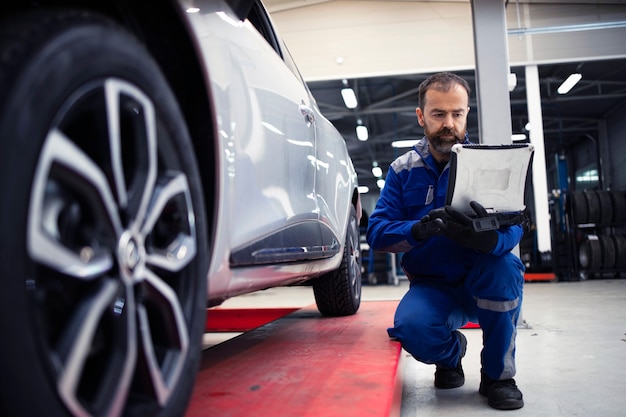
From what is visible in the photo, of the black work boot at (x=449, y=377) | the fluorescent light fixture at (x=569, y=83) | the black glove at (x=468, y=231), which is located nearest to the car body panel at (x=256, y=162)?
the black glove at (x=468, y=231)

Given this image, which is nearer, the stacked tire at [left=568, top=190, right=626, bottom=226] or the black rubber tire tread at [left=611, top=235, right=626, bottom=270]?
the black rubber tire tread at [left=611, top=235, right=626, bottom=270]

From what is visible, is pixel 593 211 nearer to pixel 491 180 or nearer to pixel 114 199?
pixel 491 180

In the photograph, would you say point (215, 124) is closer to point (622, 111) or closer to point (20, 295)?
point (20, 295)

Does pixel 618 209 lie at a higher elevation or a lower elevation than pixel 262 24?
lower

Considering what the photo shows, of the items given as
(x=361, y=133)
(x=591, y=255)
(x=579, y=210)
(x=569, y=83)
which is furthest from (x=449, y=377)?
(x=361, y=133)

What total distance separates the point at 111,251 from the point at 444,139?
1.73m

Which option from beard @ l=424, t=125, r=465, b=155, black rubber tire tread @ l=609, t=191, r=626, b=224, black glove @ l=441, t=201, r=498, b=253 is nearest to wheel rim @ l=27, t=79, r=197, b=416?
black glove @ l=441, t=201, r=498, b=253

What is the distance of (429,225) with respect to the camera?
1992 millimetres

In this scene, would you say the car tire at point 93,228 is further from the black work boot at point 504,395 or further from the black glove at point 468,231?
the black work boot at point 504,395

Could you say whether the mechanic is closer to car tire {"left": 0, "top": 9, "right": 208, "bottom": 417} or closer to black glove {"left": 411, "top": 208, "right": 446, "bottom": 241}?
black glove {"left": 411, "top": 208, "right": 446, "bottom": 241}

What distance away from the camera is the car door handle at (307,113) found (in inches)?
76.6

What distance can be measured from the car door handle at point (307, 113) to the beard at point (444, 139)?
1.63ft

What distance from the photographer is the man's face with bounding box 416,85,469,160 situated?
225cm

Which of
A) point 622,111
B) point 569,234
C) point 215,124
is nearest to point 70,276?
point 215,124
